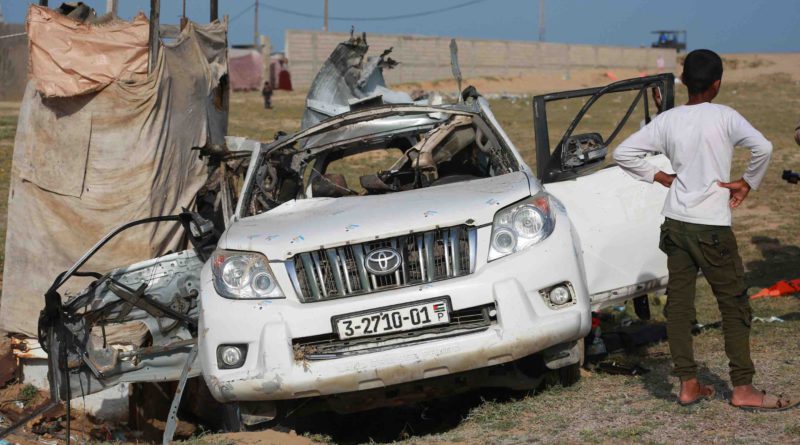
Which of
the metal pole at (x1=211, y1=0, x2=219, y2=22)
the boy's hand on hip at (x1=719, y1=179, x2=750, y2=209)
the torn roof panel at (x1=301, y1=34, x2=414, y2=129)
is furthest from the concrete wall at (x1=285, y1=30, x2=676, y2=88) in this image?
the boy's hand on hip at (x1=719, y1=179, x2=750, y2=209)

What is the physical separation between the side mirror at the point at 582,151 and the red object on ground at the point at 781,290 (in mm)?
3111

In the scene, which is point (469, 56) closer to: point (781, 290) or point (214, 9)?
point (214, 9)

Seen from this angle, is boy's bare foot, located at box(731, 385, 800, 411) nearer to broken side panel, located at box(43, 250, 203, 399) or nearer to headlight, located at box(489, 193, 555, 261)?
headlight, located at box(489, 193, 555, 261)

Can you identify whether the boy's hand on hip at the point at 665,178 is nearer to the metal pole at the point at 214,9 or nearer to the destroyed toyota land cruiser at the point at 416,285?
the destroyed toyota land cruiser at the point at 416,285

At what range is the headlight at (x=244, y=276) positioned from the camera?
5168 mm

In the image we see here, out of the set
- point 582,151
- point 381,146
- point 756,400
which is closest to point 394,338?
point 756,400

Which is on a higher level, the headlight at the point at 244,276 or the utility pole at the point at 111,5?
the utility pole at the point at 111,5

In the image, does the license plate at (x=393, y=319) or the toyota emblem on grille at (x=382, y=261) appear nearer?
the license plate at (x=393, y=319)

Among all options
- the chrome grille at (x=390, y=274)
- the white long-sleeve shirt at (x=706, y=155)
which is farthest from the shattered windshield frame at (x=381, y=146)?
the white long-sleeve shirt at (x=706, y=155)

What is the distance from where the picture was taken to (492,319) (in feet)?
16.5

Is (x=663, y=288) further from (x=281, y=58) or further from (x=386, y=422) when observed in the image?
(x=281, y=58)

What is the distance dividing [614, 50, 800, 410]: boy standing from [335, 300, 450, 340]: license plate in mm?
1146

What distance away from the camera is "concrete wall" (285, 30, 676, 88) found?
47.7 meters

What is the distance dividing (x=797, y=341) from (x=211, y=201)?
4702 mm
